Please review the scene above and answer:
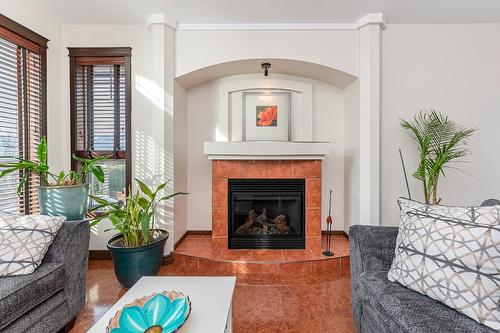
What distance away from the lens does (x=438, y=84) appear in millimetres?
2760

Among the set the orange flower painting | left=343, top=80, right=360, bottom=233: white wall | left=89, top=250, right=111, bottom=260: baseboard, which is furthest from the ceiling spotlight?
left=89, top=250, right=111, bottom=260: baseboard

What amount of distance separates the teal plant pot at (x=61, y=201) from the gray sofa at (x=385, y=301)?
84.0 inches

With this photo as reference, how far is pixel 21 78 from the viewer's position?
7.73 ft

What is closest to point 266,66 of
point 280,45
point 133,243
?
point 280,45

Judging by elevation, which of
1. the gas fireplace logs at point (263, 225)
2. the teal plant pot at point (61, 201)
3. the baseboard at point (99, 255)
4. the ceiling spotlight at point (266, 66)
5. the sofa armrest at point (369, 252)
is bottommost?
the baseboard at point (99, 255)

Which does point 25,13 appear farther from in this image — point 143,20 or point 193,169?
point 193,169

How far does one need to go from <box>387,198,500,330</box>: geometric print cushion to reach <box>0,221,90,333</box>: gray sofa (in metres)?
1.98

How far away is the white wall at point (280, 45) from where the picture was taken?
9.05 ft

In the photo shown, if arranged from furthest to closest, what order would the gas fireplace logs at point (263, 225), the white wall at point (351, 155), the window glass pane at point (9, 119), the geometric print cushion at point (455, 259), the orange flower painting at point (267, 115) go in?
the orange flower painting at point (267, 115)
the gas fireplace logs at point (263, 225)
the white wall at point (351, 155)
the window glass pane at point (9, 119)
the geometric print cushion at point (455, 259)

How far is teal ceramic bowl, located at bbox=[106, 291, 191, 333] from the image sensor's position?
1028 millimetres

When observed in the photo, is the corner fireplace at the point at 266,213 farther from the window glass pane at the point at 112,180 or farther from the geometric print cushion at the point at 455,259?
the geometric print cushion at the point at 455,259

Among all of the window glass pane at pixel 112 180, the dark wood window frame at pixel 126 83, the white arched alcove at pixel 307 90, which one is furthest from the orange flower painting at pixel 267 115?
the window glass pane at pixel 112 180

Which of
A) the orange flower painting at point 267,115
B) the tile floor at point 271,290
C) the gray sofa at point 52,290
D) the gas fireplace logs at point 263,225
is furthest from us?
the orange flower painting at point 267,115

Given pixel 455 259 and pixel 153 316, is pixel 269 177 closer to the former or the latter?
pixel 455 259
